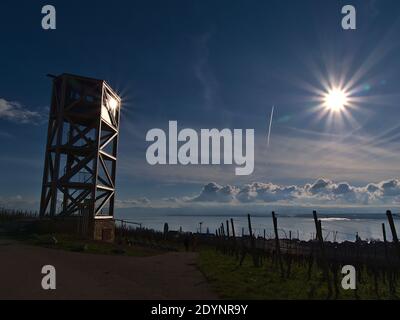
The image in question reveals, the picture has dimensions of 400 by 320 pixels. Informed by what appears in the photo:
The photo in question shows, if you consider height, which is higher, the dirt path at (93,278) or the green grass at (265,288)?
the dirt path at (93,278)

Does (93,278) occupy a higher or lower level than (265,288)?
higher

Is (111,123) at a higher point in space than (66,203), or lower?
higher

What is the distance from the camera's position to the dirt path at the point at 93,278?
31.5 feet

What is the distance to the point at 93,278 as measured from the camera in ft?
39.1

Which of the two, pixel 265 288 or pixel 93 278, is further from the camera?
pixel 265 288

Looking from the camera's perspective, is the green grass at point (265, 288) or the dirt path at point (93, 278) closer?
the dirt path at point (93, 278)

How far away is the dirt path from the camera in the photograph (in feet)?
31.5

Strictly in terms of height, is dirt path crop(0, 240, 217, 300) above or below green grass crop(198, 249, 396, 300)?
above
